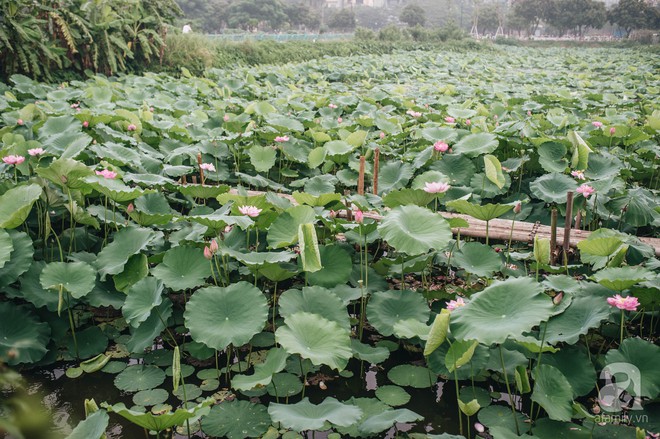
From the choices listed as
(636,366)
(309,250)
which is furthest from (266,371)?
(636,366)

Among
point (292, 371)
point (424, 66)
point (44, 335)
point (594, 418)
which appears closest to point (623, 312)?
point (594, 418)

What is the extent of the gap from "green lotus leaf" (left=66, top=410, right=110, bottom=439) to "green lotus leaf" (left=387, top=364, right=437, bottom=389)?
997 mm

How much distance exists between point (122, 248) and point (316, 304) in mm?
901

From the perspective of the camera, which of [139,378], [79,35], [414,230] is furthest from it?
[79,35]

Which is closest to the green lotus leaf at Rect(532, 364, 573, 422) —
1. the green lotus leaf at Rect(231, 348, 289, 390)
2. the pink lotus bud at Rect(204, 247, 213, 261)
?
the green lotus leaf at Rect(231, 348, 289, 390)

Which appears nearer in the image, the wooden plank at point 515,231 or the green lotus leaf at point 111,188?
the green lotus leaf at point 111,188

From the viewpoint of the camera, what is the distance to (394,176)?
3.28 meters

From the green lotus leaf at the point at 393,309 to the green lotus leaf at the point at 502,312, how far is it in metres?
0.40

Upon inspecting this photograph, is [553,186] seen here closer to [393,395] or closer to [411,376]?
[411,376]

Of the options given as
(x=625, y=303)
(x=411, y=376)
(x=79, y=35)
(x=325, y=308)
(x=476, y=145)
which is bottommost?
(x=411, y=376)

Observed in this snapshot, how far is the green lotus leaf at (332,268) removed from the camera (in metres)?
2.17

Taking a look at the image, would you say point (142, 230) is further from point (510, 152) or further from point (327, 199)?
point (510, 152)

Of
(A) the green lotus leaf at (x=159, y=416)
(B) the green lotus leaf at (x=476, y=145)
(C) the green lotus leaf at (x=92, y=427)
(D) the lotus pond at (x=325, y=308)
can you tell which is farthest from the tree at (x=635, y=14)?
(C) the green lotus leaf at (x=92, y=427)

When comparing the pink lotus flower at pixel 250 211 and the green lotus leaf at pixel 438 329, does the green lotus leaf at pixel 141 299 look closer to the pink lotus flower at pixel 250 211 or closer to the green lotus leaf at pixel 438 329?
the pink lotus flower at pixel 250 211
